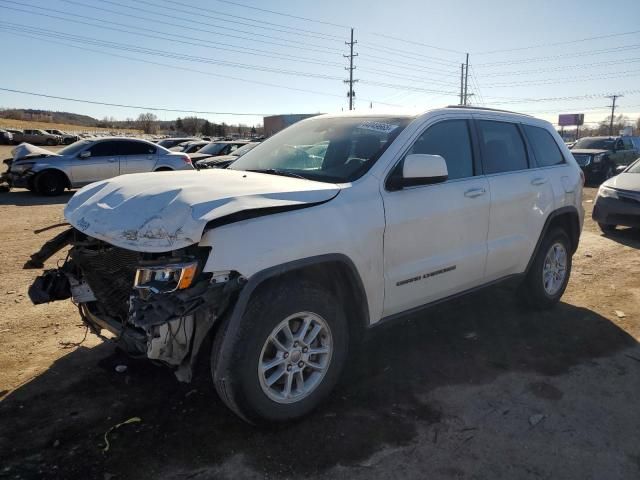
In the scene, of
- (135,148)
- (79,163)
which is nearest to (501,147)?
(135,148)

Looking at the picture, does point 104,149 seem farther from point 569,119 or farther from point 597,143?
point 569,119

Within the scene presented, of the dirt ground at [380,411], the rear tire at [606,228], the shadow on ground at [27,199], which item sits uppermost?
the shadow on ground at [27,199]

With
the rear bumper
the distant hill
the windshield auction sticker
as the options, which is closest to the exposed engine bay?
the windshield auction sticker

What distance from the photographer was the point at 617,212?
8.36 metres

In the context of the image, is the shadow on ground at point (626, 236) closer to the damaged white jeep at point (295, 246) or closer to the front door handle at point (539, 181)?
the front door handle at point (539, 181)

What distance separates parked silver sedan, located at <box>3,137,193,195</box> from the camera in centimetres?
1302

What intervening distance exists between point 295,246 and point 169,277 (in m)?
0.68

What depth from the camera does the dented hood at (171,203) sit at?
8.30 feet

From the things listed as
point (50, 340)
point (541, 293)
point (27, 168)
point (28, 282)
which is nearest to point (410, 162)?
A: point (541, 293)

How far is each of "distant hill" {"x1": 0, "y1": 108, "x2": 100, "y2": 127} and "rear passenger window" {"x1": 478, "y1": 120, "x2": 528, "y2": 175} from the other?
11001 cm

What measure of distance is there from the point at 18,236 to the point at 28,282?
299 cm

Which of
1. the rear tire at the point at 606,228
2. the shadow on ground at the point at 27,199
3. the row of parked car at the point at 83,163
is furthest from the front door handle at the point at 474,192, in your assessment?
the shadow on ground at the point at 27,199

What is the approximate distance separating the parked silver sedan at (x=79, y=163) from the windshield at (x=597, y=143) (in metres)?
14.8

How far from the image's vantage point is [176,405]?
3229mm
